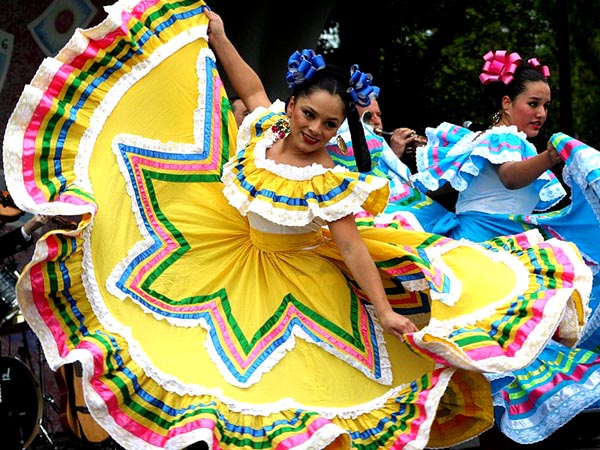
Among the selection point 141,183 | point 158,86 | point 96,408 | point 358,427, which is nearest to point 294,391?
point 358,427

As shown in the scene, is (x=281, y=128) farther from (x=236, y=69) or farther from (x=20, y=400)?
(x=20, y=400)

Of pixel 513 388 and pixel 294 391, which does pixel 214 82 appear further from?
pixel 513 388

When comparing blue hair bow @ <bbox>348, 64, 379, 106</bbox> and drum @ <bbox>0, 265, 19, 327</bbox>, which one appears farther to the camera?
drum @ <bbox>0, 265, 19, 327</bbox>

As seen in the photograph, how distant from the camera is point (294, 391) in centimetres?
345

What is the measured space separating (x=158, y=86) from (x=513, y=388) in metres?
1.75

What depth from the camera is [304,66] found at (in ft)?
A: 12.2

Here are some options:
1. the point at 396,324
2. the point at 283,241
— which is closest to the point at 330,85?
the point at 283,241

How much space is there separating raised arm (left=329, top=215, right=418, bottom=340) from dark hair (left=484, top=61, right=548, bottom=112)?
158 cm

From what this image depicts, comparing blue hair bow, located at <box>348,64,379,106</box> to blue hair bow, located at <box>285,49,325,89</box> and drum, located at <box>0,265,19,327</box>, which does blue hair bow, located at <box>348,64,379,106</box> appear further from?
drum, located at <box>0,265,19,327</box>

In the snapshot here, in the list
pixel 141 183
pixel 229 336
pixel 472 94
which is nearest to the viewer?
pixel 229 336

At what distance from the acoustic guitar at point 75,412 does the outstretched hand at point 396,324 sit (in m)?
2.55

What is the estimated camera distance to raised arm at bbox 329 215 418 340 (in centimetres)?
352

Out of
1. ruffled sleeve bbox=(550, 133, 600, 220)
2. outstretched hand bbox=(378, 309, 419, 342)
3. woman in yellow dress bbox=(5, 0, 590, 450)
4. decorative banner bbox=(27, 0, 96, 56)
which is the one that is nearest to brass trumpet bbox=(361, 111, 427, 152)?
ruffled sleeve bbox=(550, 133, 600, 220)

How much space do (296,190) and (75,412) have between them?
266 cm
